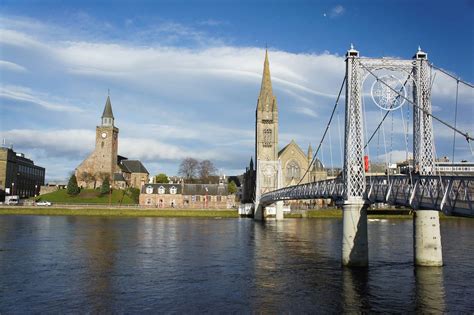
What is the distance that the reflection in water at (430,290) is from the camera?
23656 mm

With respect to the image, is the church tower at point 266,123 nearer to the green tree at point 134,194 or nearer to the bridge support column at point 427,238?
the green tree at point 134,194

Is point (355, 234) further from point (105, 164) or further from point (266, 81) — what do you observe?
point (105, 164)

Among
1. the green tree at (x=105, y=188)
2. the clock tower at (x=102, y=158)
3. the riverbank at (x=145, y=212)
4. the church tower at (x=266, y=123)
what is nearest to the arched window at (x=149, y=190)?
the green tree at (x=105, y=188)

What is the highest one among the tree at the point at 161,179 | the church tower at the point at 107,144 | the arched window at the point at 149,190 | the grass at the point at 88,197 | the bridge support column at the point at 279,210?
the church tower at the point at 107,144

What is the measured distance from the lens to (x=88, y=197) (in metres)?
129

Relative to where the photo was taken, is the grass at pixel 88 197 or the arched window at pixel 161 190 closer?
the grass at pixel 88 197

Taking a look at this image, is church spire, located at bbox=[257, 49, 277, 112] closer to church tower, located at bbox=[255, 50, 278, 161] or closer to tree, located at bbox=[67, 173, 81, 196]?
church tower, located at bbox=[255, 50, 278, 161]

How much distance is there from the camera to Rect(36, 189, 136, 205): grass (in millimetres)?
124188

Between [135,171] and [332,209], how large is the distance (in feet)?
240

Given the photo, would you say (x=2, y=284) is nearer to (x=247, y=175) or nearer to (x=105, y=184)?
(x=105, y=184)

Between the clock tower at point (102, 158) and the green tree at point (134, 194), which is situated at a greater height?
the clock tower at point (102, 158)

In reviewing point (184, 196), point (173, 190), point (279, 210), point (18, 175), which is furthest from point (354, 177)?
point (18, 175)

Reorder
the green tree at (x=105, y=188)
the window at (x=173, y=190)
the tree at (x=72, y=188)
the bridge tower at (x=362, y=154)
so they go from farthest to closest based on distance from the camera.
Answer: the green tree at (x=105, y=188) → the tree at (x=72, y=188) → the window at (x=173, y=190) → the bridge tower at (x=362, y=154)

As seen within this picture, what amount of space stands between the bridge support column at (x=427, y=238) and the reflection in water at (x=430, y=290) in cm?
64
